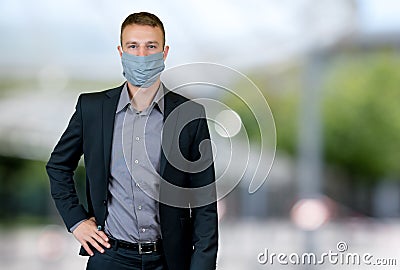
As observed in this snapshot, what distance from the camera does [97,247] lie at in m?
2.28

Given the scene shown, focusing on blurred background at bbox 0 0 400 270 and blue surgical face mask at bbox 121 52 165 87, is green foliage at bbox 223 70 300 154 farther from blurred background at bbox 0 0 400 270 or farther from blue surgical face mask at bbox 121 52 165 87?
blue surgical face mask at bbox 121 52 165 87

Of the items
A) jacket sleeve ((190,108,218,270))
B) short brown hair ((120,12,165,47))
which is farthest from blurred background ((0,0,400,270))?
short brown hair ((120,12,165,47))

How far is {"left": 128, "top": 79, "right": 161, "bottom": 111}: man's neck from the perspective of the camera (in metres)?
2.29

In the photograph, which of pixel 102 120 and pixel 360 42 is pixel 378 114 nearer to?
pixel 360 42

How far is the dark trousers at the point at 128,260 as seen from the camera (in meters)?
2.25

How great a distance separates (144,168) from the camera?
2.21m

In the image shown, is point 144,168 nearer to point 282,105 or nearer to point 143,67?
point 143,67

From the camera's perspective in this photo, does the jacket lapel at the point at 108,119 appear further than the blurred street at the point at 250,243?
No

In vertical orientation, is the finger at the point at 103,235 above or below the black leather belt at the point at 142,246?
above

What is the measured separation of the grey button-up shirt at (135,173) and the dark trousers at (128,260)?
1.5 inches

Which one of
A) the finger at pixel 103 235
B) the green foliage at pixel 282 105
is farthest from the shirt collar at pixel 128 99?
the green foliage at pixel 282 105

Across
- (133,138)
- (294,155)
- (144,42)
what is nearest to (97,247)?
(133,138)

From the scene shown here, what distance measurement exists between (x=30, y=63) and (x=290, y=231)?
4.32 meters

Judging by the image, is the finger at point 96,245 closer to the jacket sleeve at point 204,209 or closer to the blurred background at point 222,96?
the jacket sleeve at point 204,209
